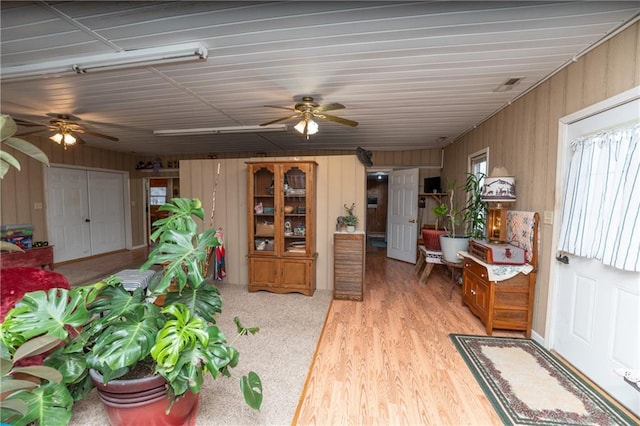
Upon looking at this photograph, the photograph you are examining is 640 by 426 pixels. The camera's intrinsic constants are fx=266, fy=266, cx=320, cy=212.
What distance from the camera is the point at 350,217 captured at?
3.67 metres

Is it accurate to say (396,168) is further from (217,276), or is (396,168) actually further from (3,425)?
(3,425)

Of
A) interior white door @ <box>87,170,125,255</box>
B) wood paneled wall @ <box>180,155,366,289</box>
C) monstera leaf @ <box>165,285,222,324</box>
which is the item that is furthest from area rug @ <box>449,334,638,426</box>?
interior white door @ <box>87,170,125,255</box>

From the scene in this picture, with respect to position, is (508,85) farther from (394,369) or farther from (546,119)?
(394,369)

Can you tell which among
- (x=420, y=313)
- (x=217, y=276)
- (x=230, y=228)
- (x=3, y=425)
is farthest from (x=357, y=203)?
(x=3, y=425)

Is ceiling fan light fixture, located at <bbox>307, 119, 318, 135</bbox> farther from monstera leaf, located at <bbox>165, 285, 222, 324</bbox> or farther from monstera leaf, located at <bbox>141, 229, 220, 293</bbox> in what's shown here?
monstera leaf, located at <bbox>165, 285, 222, 324</bbox>

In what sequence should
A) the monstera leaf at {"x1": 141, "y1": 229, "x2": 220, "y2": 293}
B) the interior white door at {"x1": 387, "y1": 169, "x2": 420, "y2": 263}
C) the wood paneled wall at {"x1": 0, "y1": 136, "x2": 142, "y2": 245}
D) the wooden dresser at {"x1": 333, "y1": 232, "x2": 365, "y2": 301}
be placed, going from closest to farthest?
the monstera leaf at {"x1": 141, "y1": 229, "x2": 220, "y2": 293} → the wooden dresser at {"x1": 333, "y1": 232, "x2": 365, "y2": 301} → the wood paneled wall at {"x1": 0, "y1": 136, "x2": 142, "y2": 245} → the interior white door at {"x1": 387, "y1": 169, "x2": 420, "y2": 263}

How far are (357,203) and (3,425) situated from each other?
11.5ft

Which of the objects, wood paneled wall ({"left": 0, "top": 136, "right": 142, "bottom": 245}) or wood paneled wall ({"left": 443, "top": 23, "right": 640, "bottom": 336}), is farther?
wood paneled wall ({"left": 0, "top": 136, "right": 142, "bottom": 245})

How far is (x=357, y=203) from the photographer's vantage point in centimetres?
388

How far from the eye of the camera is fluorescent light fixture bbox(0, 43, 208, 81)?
6.39 feet

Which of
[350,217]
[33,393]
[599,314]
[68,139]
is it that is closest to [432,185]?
[350,217]

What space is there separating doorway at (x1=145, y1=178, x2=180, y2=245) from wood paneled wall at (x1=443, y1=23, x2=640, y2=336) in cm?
716

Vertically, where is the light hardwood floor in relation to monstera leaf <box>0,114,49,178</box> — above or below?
below

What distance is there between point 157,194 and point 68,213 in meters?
2.35
